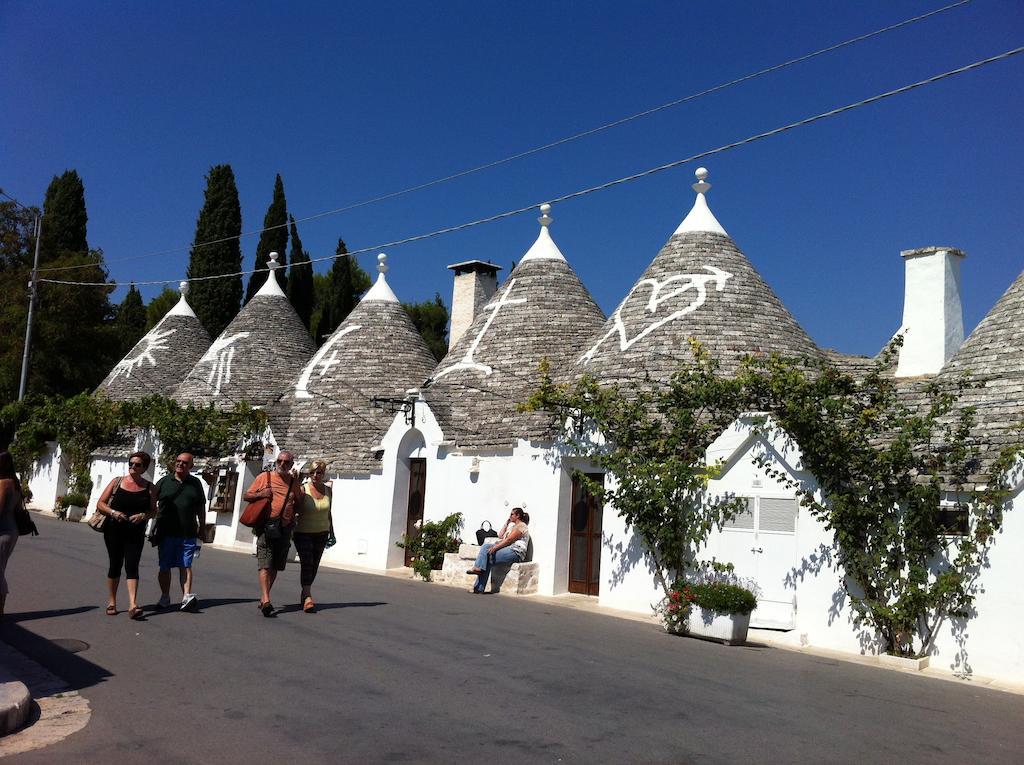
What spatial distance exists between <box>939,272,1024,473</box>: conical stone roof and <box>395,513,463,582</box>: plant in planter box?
885 cm

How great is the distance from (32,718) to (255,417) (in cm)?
1779

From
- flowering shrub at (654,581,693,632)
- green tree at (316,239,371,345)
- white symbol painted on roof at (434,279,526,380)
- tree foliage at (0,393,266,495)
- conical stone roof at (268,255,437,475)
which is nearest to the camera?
flowering shrub at (654,581,693,632)

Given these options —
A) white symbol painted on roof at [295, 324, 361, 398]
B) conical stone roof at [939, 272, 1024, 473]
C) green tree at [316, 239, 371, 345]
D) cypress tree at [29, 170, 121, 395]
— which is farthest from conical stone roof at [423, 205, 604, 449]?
green tree at [316, 239, 371, 345]

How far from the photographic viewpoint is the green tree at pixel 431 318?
5847cm

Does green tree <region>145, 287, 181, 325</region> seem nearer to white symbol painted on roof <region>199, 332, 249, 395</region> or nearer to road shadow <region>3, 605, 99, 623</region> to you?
white symbol painted on roof <region>199, 332, 249, 395</region>

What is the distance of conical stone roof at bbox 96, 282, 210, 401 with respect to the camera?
31984 millimetres

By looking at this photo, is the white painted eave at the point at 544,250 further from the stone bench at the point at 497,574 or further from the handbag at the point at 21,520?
the handbag at the point at 21,520

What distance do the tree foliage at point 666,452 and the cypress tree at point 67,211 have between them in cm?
4228

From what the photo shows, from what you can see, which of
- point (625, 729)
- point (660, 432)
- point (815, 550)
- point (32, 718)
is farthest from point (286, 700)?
point (660, 432)

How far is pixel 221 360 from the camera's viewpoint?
92.4 ft

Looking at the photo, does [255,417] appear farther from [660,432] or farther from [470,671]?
[470,671]

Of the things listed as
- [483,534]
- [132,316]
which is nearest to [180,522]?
[483,534]

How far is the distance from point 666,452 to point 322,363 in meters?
13.0

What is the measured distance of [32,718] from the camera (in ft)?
18.9
